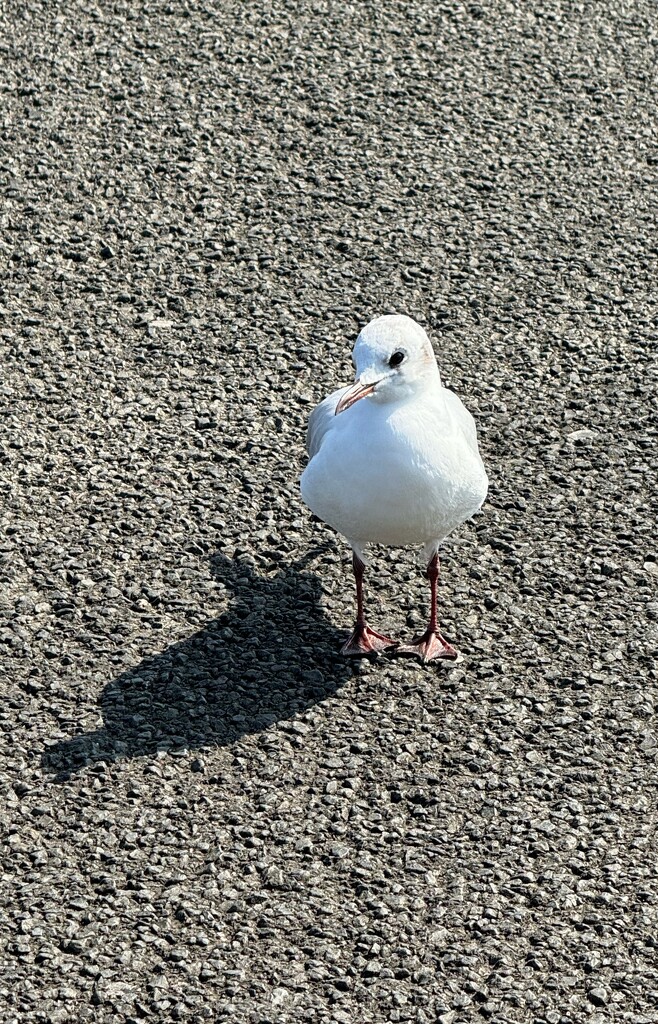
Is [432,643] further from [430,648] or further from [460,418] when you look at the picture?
[460,418]

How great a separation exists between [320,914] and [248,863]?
1.32 feet

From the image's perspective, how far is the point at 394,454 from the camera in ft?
20.0

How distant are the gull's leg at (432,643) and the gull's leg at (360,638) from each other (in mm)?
125

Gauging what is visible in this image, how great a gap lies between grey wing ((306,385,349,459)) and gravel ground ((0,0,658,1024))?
60 cm

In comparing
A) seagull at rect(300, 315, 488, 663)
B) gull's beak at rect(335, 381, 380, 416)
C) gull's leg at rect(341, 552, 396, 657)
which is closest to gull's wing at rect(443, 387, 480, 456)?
seagull at rect(300, 315, 488, 663)

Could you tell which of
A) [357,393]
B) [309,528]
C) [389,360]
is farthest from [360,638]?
[389,360]

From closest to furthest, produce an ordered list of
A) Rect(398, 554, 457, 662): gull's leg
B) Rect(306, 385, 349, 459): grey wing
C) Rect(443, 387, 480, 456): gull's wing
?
Rect(443, 387, 480, 456): gull's wing
Rect(398, 554, 457, 662): gull's leg
Rect(306, 385, 349, 459): grey wing

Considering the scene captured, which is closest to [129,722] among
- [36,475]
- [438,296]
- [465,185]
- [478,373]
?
[36,475]

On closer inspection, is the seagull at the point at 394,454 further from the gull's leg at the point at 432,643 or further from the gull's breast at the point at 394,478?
the gull's leg at the point at 432,643

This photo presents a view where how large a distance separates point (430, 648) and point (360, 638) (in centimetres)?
34

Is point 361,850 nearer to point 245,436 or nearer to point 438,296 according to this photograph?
point 245,436

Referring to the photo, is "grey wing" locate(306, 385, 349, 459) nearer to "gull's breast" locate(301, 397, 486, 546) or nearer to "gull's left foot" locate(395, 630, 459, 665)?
Result: "gull's breast" locate(301, 397, 486, 546)

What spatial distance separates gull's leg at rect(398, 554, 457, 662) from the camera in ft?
22.0

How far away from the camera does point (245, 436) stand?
816 centimetres
